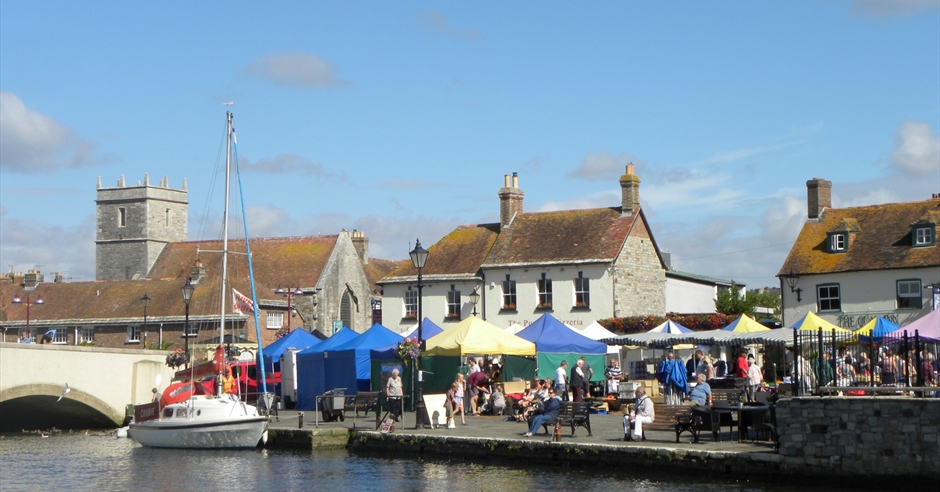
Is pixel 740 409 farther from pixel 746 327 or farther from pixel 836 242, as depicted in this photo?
pixel 836 242

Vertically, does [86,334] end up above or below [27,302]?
below

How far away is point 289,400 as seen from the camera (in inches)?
1588

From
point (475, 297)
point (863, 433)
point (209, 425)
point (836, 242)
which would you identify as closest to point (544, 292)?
point (475, 297)

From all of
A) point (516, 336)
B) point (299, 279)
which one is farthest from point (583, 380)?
point (299, 279)

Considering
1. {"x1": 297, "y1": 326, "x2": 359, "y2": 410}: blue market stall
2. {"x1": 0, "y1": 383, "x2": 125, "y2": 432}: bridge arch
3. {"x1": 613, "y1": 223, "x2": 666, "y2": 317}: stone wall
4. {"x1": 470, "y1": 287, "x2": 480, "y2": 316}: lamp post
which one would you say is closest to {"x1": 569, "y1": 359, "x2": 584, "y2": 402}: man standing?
{"x1": 297, "y1": 326, "x2": 359, "y2": 410}: blue market stall

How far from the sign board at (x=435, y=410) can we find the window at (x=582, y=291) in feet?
71.7

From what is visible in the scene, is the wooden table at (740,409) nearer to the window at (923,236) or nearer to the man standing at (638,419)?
the man standing at (638,419)

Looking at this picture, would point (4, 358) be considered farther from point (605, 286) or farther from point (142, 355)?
point (605, 286)

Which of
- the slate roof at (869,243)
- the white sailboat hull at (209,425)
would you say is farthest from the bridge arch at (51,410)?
the slate roof at (869,243)

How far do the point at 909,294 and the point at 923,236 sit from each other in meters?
2.59

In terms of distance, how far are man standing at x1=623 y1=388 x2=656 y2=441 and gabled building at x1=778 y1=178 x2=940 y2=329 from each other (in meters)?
21.8

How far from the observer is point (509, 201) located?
180ft

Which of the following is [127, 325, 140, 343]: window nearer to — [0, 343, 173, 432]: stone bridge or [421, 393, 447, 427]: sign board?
[0, 343, 173, 432]: stone bridge

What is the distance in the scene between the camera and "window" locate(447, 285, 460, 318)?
53.2m
